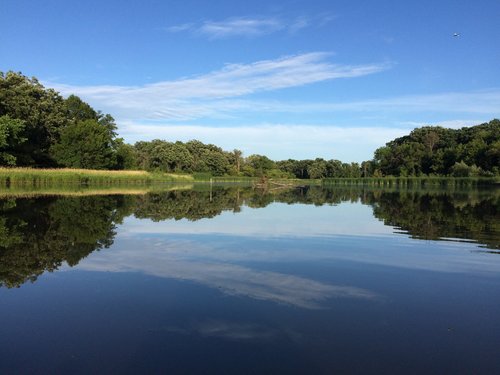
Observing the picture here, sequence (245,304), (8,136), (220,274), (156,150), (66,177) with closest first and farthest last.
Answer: (245,304), (220,274), (8,136), (66,177), (156,150)

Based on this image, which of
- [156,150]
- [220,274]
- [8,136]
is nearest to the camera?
[220,274]

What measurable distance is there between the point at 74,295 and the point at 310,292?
3.13m

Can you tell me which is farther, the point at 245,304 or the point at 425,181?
the point at 425,181

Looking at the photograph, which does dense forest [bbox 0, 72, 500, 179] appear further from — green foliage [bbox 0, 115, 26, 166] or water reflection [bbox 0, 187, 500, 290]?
water reflection [bbox 0, 187, 500, 290]

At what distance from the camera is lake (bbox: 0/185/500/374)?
11.9 feet

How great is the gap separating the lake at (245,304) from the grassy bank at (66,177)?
1282 inches

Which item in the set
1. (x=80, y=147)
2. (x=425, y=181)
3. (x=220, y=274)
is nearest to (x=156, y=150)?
(x=80, y=147)

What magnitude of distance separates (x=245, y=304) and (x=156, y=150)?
94974 mm

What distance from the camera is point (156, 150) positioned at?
319 feet

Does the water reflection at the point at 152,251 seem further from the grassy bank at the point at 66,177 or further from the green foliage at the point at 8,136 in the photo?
the green foliage at the point at 8,136

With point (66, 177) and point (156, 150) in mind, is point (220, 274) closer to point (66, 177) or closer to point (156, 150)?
point (66, 177)

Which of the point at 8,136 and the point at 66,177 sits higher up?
the point at 8,136

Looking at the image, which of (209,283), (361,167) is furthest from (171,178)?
(361,167)

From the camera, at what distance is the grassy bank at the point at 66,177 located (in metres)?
39.1
